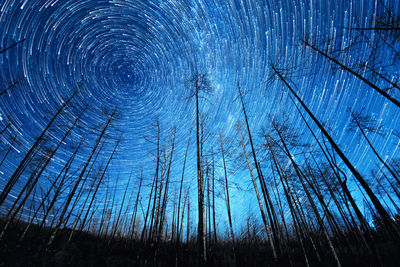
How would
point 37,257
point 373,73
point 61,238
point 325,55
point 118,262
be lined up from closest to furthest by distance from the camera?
1. point 373,73
2. point 325,55
3. point 37,257
4. point 118,262
5. point 61,238

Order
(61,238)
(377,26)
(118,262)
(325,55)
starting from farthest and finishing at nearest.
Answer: (61,238) → (118,262) → (325,55) → (377,26)

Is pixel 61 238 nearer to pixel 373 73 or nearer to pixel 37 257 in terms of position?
pixel 37 257

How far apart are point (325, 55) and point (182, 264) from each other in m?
8.38

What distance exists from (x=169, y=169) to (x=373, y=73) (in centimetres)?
616

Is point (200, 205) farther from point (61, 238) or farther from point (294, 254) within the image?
point (61, 238)

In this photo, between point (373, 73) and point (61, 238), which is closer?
point (373, 73)

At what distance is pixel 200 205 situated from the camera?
107 inches

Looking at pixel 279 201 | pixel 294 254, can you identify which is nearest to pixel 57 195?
pixel 279 201

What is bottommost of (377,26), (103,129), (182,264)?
(182,264)

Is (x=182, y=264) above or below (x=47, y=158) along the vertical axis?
below

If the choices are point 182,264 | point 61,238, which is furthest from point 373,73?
point 61,238

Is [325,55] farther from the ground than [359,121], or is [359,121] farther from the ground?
[325,55]

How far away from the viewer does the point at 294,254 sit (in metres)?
7.34

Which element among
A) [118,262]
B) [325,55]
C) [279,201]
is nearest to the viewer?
[325,55]
